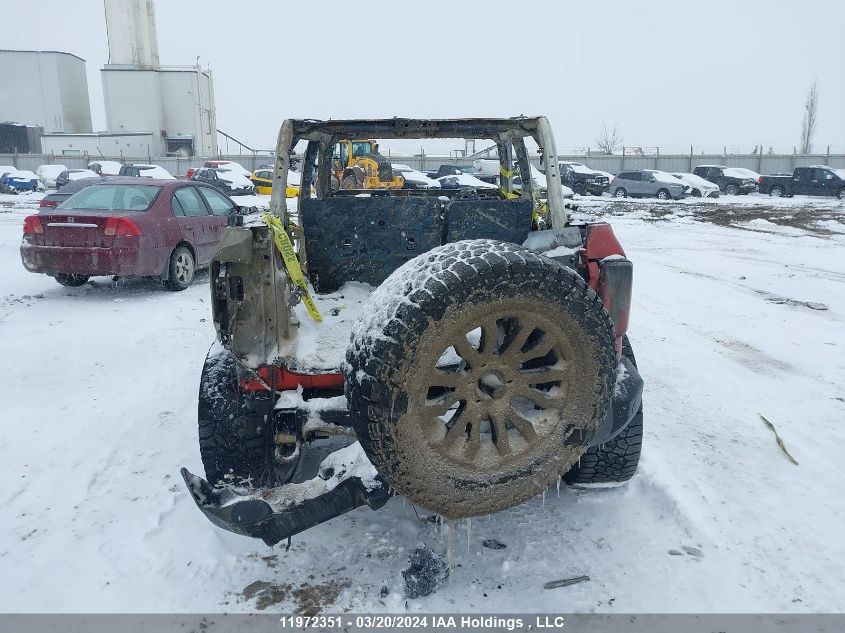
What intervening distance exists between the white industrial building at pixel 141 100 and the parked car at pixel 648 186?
33.1 metres

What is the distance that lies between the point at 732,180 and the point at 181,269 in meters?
31.7

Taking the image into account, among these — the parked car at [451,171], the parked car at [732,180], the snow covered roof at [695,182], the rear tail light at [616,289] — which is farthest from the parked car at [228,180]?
the parked car at [732,180]

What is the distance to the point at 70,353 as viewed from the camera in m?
5.58

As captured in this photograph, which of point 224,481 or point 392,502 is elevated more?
point 224,481

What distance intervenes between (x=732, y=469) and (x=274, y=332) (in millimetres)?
2716

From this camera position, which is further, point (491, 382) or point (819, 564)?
point (819, 564)

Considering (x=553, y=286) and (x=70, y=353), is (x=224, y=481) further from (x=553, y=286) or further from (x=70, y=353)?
(x=70, y=353)

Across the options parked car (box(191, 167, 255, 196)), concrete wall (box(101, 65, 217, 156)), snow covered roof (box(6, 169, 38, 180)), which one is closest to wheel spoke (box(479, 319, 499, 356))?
parked car (box(191, 167, 255, 196))

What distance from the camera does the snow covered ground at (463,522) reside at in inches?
98.8

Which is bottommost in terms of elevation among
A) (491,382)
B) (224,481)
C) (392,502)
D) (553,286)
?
(392,502)

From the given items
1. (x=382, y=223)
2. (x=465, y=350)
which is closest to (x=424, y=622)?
(x=465, y=350)

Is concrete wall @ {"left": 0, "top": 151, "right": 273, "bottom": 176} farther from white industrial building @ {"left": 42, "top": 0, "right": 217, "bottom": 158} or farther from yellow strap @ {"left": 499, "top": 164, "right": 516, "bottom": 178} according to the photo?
yellow strap @ {"left": 499, "top": 164, "right": 516, "bottom": 178}

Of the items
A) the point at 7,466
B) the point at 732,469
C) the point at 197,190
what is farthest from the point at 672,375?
the point at 197,190

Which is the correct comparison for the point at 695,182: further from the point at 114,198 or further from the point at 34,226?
the point at 34,226
